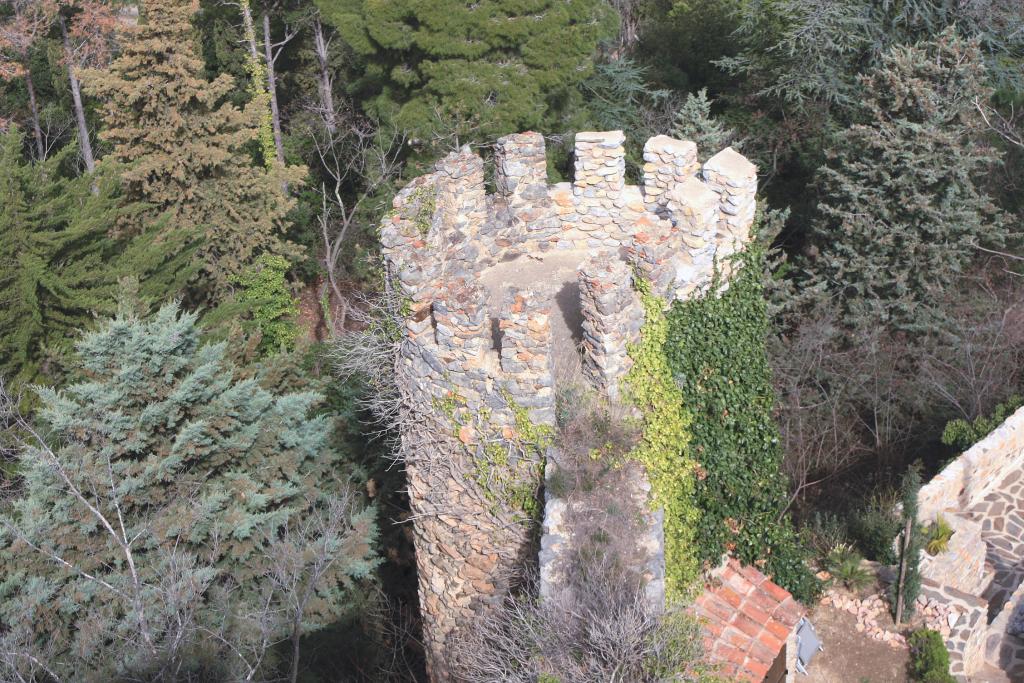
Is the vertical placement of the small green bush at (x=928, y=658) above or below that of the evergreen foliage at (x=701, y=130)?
below

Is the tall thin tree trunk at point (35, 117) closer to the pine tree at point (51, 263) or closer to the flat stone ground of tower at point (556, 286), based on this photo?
the pine tree at point (51, 263)

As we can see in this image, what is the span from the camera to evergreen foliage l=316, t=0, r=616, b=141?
18062mm

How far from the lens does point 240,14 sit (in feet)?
82.4

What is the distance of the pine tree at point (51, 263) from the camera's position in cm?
1445

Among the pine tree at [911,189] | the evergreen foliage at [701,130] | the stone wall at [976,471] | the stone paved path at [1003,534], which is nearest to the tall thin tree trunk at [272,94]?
the evergreen foliage at [701,130]

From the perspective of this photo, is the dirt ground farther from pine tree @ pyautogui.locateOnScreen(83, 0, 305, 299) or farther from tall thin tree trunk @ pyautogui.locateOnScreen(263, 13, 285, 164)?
tall thin tree trunk @ pyautogui.locateOnScreen(263, 13, 285, 164)

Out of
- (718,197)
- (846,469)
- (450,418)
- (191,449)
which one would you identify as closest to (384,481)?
(191,449)

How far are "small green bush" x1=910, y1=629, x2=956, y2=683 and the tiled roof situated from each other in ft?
6.38

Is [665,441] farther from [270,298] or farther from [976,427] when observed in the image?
[270,298]

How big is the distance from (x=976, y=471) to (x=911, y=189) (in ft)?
19.2

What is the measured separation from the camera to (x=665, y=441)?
9.07m

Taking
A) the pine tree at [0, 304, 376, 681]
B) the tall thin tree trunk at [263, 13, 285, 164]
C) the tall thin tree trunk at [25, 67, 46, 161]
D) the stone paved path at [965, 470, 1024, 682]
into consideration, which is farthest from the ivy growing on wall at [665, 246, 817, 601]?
the tall thin tree trunk at [25, 67, 46, 161]

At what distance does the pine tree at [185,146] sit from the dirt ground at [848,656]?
40.1 feet

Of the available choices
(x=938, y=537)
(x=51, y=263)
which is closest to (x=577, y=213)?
(x=938, y=537)
